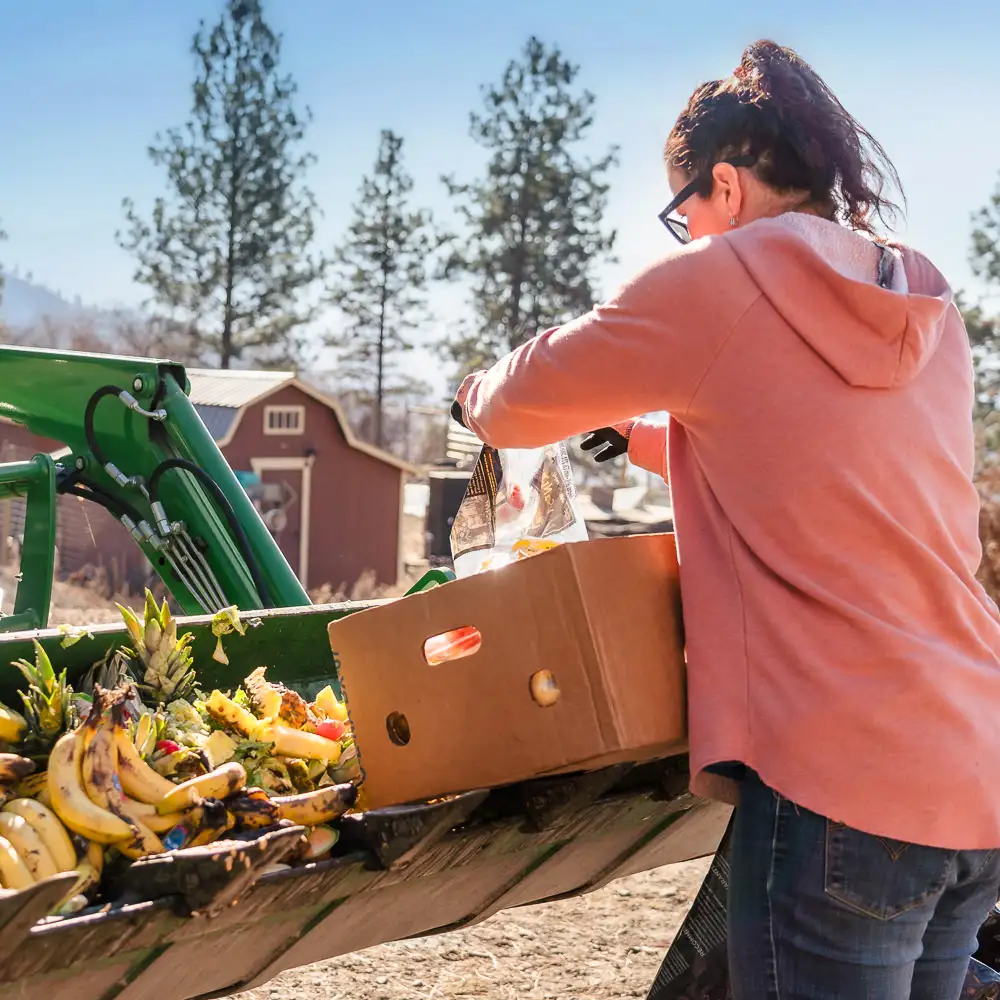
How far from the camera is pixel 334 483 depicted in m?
31.5

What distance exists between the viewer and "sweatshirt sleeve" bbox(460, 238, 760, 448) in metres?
1.81

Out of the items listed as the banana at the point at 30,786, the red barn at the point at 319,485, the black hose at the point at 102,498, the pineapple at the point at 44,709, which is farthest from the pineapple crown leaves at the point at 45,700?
the red barn at the point at 319,485

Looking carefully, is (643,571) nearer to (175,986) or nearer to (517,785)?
(517,785)

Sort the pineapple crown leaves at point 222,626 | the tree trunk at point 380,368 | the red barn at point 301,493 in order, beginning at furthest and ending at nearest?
the tree trunk at point 380,368
the red barn at point 301,493
the pineapple crown leaves at point 222,626

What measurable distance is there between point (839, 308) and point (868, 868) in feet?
2.57

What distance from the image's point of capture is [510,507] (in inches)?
102

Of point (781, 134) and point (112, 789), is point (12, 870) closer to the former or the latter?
point (112, 789)

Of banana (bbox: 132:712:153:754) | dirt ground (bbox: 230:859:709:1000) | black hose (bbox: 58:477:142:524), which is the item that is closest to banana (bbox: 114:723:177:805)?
banana (bbox: 132:712:153:754)

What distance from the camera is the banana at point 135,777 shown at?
2293mm

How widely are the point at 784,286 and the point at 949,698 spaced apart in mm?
619

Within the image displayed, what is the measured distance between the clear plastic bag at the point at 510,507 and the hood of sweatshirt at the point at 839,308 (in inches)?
33.6

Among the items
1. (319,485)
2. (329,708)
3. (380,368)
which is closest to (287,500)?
(319,485)

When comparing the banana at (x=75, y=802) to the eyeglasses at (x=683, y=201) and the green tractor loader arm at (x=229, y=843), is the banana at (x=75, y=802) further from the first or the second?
the eyeglasses at (x=683, y=201)

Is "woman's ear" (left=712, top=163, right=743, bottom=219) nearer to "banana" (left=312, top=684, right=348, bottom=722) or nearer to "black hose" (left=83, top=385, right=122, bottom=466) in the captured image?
"banana" (left=312, top=684, right=348, bottom=722)
